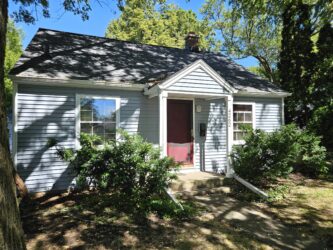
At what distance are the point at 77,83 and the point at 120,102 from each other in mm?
1332

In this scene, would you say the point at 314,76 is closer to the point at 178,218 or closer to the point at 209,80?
the point at 209,80

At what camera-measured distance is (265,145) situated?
24.7 feet

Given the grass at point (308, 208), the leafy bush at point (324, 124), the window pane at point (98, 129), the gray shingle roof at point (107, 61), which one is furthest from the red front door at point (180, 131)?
the leafy bush at point (324, 124)

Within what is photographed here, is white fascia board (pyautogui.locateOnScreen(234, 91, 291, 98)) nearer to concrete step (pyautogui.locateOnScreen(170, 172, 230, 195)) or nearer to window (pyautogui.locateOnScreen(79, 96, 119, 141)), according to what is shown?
concrete step (pyautogui.locateOnScreen(170, 172, 230, 195))

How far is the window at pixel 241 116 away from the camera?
9.66m

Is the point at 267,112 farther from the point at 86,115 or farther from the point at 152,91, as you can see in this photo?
the point at 86,115

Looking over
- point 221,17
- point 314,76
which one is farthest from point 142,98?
point 221,17

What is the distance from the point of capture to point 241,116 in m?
9.76

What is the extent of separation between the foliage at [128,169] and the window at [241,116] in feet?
14.8

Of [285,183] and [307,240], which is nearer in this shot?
[307,240]

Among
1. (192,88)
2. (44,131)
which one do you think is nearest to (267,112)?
(192,88)

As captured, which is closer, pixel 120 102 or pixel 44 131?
pixel 44 131

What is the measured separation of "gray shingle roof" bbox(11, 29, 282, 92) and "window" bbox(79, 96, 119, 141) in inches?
25.2

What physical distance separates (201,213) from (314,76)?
29.3ft
